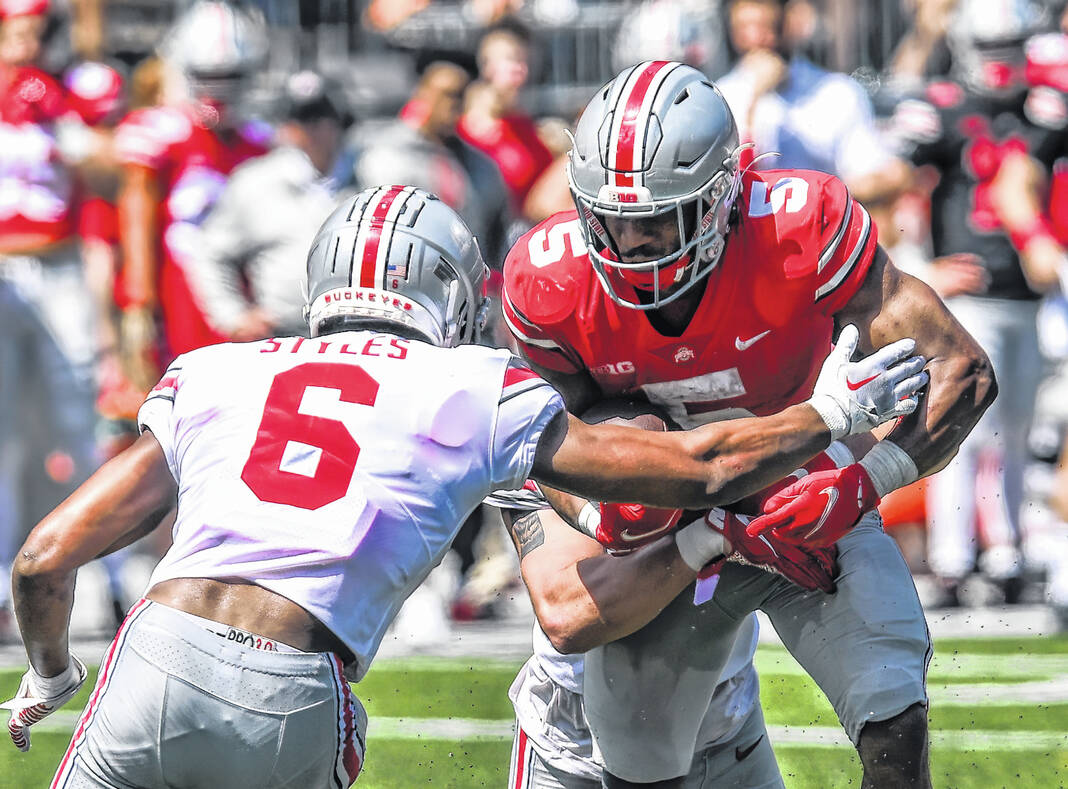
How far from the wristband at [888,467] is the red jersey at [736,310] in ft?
0.93

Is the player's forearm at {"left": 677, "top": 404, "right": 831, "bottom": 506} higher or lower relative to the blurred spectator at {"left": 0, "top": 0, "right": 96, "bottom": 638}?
higher

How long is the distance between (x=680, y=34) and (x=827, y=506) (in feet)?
13.8

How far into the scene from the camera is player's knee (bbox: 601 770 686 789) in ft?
12.4

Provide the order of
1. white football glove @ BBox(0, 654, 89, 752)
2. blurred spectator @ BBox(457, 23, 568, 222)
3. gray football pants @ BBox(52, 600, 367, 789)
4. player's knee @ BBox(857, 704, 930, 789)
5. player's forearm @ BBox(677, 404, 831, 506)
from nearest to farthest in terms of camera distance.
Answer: gray football pants @ BBox(52, 600, 367, 789), player's forearm @ BBox(677, 404, 831, 506), white football glove @ BBox(0, 654, 89, 752), player's knee @ BBox(857, 704, 930, 789), blurred spectator @ BBox(457, 23, 568, 222)

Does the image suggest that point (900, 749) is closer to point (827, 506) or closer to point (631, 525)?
point (827, 506)

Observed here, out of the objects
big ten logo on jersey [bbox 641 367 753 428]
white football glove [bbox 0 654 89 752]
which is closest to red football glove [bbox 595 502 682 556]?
big ten logo on jersey [bbox 641 367 753 428]

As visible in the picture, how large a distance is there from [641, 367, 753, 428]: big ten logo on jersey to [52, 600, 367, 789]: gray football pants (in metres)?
1.30

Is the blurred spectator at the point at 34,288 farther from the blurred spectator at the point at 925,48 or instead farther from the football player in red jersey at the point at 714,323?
the blurred spectator at the point at 925,48

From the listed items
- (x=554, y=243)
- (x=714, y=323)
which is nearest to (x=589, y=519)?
(x=714, y=323)

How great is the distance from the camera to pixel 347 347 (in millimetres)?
3043

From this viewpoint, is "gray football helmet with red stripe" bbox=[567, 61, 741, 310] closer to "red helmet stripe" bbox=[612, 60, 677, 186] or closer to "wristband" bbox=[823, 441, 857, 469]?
"red helmet stripe" bbox=[612, 60, 677, 186]

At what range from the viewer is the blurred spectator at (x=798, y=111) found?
22.9ft

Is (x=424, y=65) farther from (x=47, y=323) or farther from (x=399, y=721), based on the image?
(x=399, y=721)

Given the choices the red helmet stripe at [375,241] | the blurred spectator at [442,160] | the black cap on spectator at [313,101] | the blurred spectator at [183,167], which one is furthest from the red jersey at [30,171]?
the red helmet stripe at [375,241]
